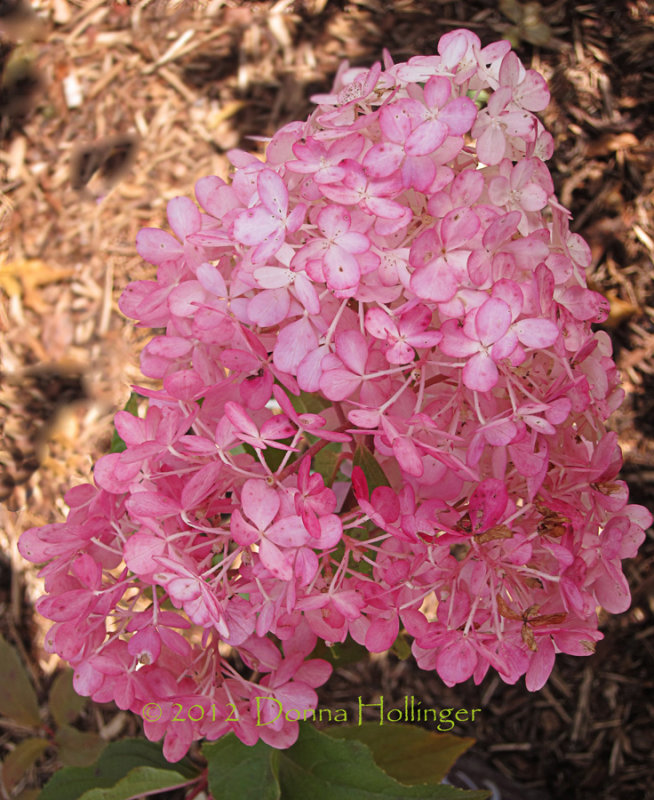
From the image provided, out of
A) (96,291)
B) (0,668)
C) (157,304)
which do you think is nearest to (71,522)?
(157,304)

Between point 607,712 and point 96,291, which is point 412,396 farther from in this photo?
point 96,291

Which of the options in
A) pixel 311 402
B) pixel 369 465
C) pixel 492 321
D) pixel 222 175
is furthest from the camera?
pixel 222 175

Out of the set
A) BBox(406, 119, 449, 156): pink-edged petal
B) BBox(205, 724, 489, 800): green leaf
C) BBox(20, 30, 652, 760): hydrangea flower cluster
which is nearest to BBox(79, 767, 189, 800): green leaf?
BBox(205, 724, 489, 800): green leaf

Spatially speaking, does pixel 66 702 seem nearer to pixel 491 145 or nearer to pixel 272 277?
pixel 272 277

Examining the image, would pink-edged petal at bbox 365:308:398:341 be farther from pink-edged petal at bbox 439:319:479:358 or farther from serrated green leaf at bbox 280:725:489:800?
serrated green leaf at bbox 280:725:489:800

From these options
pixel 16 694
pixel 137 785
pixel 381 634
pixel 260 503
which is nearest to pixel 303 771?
pixel 137 785

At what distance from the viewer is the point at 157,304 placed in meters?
0.65

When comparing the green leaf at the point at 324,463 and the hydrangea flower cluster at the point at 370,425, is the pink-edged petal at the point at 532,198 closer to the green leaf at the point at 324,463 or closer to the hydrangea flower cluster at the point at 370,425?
the hydrangea flower cluster at the point at 370,425

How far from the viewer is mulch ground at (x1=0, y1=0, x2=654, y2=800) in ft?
4.80

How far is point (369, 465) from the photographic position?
0.67 metres

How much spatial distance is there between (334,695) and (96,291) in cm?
103

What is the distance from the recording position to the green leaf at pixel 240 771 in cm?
76

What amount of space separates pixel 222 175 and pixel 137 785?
4.34 ft

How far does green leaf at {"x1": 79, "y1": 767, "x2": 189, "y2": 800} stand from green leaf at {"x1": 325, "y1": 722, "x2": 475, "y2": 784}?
0.76 feet
